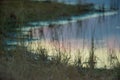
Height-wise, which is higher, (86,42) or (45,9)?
(45,9)

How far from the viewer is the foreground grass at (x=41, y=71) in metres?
6.27

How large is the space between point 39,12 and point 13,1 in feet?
6.24

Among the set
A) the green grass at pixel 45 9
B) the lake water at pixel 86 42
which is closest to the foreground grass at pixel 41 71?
the lake water at pixel 86 42

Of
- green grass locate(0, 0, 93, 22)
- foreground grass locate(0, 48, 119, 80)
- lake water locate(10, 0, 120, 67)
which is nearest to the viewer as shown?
foreground grass locate(0, 48, 119, 80)

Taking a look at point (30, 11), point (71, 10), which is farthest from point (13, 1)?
point (71, 10)

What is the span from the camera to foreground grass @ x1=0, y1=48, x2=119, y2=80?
6273mm

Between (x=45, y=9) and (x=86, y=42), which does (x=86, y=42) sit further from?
(x=45, y=9)

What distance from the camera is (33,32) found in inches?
482

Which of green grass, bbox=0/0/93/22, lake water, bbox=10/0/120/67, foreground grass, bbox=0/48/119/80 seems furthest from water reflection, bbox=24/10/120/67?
green grass, bbox=0/0/93/22

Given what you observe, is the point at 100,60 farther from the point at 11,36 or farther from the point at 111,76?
the point at 11,36

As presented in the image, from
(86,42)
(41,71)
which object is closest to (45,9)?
(86,42)

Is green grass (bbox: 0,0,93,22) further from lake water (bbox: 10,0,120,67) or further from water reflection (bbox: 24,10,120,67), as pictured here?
water reflection (bbox: 24,10,120,67)

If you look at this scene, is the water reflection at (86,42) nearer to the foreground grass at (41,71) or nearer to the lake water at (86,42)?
the lake water at (86,42)

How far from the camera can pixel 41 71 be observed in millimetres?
6609
